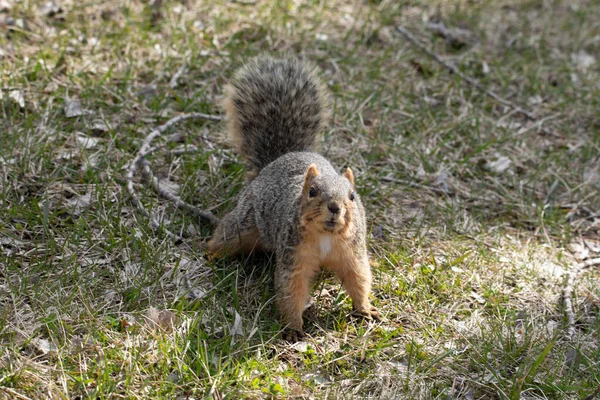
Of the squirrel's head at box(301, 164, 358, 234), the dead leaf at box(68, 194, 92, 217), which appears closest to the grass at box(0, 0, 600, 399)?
the dead leaf at box(68, 194, 92, 217)

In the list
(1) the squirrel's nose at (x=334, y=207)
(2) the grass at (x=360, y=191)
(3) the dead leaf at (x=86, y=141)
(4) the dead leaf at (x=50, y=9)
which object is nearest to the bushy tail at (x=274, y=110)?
(2) the grass at (x=360, y=191)

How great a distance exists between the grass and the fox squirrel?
6.3 inches

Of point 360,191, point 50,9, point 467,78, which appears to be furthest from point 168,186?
point 467,78

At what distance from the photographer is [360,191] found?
13.4 ft

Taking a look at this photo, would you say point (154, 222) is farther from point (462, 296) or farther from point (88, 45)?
point (88, 45)

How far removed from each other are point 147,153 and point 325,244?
161cm

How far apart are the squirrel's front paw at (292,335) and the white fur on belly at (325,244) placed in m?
0.39

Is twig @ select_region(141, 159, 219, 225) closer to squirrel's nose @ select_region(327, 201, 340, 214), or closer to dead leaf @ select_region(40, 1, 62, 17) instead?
squirrel's nose @ select_region(327, 201, 340, 214)

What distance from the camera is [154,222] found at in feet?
11.8

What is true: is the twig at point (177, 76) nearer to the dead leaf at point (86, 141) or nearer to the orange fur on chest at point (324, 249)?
the dead leaf at point (86, 141)

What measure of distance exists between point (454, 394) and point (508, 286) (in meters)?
0.97

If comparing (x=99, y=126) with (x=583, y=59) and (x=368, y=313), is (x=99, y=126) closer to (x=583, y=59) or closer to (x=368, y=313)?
(x=368, y=313)

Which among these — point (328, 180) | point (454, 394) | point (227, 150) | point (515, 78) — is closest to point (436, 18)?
point (515, 78)

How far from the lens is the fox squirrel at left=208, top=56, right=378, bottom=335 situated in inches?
114
